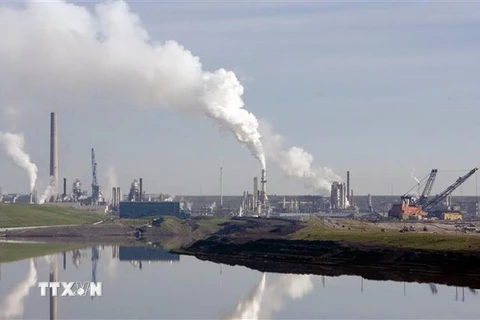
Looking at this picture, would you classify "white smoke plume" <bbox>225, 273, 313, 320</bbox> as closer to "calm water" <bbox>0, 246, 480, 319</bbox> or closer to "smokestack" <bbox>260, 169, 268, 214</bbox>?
"calm water" <bbox>0, 246, 480, 319</bbox>

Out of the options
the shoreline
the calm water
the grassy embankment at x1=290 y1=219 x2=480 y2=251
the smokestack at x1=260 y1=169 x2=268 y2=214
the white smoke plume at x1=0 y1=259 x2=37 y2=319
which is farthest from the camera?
the smokestack at x1=260 y1=169 x2=268 y2=214

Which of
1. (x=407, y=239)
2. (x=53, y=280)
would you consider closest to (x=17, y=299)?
(x=53, y=280)

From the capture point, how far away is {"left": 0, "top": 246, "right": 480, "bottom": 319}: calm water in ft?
165

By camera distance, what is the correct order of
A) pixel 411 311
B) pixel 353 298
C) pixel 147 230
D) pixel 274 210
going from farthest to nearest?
pixel 274 210 → pixel 147 230 → pixel 353 298 → pixel 411 311

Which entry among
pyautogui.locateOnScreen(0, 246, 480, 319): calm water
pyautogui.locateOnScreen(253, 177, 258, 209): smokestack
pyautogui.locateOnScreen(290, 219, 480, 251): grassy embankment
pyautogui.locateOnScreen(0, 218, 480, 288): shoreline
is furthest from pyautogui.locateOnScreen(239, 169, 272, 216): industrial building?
pyautogui.locateOnScreen(0, 246, 480, 319): calm water

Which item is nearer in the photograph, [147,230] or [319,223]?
[319,223]

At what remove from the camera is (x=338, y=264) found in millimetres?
82250

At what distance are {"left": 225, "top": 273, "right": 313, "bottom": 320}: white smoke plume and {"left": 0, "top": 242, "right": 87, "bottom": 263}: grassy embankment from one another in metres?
27.8

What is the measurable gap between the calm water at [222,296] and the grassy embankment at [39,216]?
80.0 meters

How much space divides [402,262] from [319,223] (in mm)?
46011

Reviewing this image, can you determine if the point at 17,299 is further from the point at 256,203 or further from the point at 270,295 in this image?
the point at 256,203

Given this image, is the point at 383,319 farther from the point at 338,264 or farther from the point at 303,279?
the point at 338,264

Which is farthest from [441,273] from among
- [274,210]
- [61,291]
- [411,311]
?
[274,210]

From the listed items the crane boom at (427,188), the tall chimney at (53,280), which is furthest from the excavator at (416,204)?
the tall chimney at (53,280)
